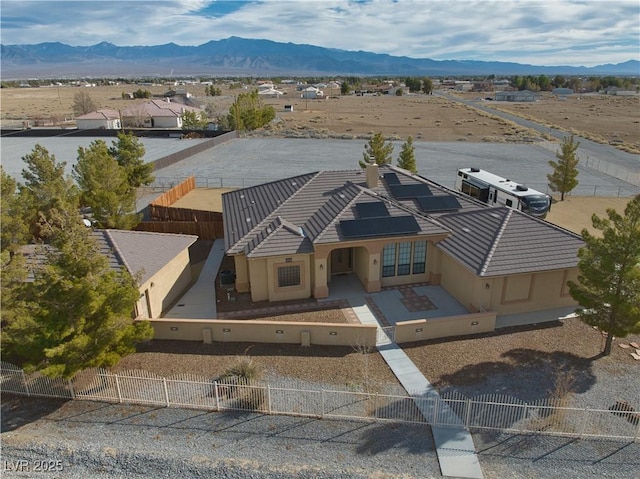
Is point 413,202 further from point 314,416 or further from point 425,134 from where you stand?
point 425,134

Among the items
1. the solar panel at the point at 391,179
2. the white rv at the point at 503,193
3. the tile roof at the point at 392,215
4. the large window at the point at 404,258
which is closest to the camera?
the tile roof at the point at 392,215

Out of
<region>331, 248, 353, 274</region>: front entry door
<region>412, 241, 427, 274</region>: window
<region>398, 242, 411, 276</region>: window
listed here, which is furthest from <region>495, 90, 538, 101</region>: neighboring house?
<region>331, 248, 353, 274</region>: front entry door

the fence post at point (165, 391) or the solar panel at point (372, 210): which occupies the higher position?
the solar panel at point (372, 210)

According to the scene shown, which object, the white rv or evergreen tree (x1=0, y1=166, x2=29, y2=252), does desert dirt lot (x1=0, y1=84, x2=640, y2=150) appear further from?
evergreen tree (x1=0, y1=166, x2=29, y2=252)

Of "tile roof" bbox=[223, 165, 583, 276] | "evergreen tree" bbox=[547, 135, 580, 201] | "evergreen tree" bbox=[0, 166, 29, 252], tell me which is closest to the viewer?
"evergreen tree" bbox=[0, 166, 29, 252]

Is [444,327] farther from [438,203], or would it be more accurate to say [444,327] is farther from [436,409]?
[438,203]

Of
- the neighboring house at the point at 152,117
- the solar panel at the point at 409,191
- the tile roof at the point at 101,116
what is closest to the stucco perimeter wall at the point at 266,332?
the solar panel at the point at 409,191

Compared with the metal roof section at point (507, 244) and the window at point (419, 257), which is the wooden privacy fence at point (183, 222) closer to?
the window at point (419, 257)
